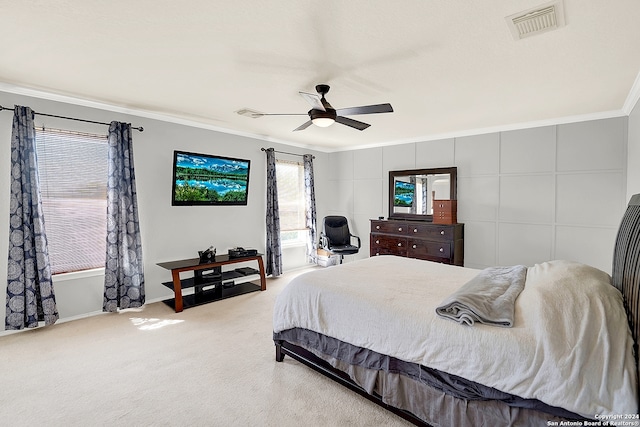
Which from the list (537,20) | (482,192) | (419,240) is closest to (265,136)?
(419,240)

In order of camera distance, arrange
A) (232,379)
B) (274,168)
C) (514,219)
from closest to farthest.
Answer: (232,379), (514,219), (274,168)

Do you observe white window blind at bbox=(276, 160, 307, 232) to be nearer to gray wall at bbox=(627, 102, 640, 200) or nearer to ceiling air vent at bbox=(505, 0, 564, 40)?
ceiling air vent at bbox=(505, 0, 564, 40)

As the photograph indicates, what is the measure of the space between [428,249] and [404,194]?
3.95 feet

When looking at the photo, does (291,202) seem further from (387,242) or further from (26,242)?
(26,242)

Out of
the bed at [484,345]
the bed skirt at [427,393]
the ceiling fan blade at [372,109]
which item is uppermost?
the ceiling fan blade at [372,109]

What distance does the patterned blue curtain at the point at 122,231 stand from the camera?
12.6 ft

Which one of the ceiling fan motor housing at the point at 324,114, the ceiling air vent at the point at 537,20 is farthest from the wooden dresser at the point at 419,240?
the ceiling air vent at the point at 537,20

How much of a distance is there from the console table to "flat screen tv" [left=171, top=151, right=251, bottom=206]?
91cm

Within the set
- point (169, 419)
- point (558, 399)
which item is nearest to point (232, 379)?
point (169, 419)

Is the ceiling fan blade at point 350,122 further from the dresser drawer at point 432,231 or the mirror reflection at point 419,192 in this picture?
the mirror reflection at point 419,192

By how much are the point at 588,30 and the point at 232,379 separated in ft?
11.8

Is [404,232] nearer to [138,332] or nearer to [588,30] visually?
[588,30]

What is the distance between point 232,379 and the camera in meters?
2.50

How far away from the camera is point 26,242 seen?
129 inches
